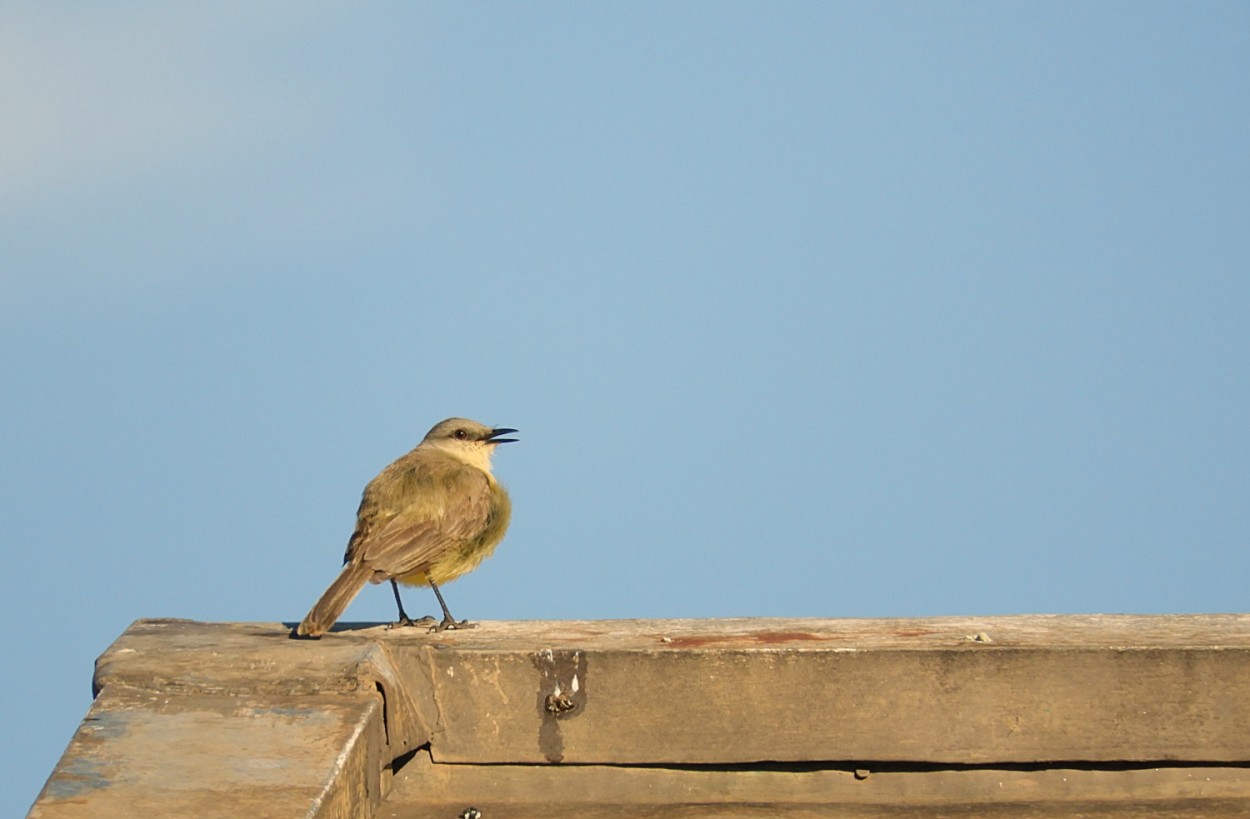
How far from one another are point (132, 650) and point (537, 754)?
1334 millimetres

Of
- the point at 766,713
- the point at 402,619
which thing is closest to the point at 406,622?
the point at 402,619

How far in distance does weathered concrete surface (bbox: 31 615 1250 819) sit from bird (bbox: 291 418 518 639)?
196cm

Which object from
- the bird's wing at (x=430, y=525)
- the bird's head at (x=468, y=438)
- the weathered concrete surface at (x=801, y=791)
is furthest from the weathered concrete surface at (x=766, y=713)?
the bird's head at (x=468, y=438)

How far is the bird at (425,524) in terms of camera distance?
7.08 m

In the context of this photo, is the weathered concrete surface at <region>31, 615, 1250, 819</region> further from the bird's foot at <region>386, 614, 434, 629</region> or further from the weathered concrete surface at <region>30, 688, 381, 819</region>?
the bird's foot at <region>386, 614, 434, 629</region>

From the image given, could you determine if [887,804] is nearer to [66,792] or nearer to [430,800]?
[430,800]

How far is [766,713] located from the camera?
4688 mm

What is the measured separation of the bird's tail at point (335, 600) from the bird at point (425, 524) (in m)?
0.01

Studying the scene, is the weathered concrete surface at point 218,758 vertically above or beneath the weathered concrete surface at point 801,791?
above

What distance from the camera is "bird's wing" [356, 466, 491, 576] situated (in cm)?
709

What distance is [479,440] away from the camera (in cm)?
927

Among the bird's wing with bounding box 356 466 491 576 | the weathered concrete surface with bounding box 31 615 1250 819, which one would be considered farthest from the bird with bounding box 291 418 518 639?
the weathered concrete surface with bounding box 31 615 1250 819

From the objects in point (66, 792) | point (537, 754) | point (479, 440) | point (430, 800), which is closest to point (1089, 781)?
point (537, 754)

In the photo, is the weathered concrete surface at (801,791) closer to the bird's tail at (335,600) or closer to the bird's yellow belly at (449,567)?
the bird's tail at (335,600)
